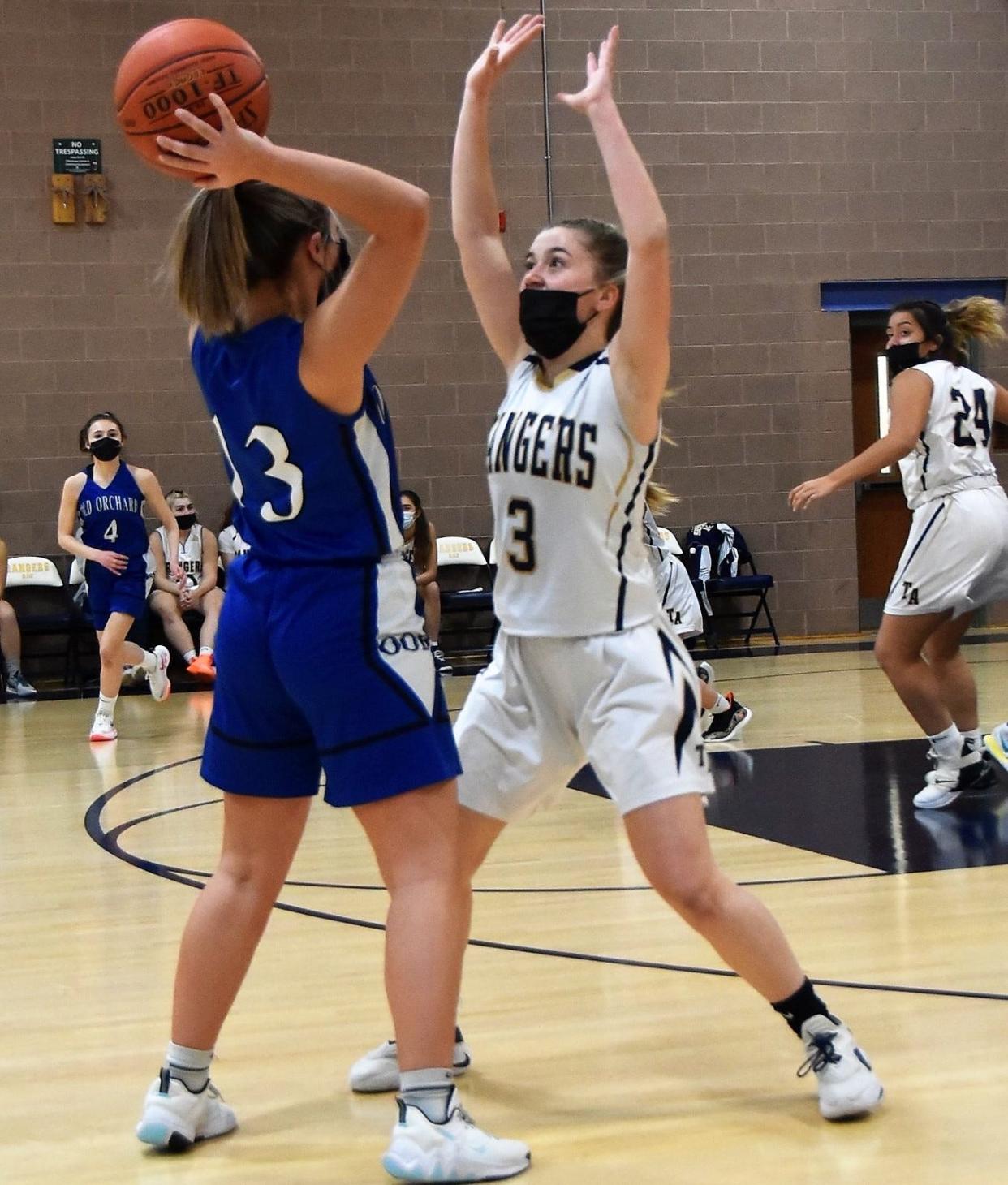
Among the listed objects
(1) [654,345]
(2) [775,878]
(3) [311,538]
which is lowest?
(2) [775,878]

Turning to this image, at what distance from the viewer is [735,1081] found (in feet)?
8.38

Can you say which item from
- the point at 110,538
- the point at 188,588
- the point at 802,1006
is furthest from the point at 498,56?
the point at 188,588

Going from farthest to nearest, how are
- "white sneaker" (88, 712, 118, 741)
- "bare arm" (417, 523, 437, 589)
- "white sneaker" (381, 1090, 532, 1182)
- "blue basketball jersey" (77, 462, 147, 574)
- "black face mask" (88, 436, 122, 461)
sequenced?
"bare arm" (417, 523, 437, 589) → "blue basketball jersey" (77, 462, 147, 574) → "black face mask" (88, 436, 122, 461) → "white sneaker" (88, 712, 118, 741) → "white sneaker" (381, 1090, 532, 1182)

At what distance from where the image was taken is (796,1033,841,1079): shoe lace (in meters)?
2.38

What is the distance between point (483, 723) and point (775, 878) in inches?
69.2

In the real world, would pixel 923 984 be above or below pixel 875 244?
below

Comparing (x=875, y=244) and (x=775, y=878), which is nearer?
(x=775, y=878)

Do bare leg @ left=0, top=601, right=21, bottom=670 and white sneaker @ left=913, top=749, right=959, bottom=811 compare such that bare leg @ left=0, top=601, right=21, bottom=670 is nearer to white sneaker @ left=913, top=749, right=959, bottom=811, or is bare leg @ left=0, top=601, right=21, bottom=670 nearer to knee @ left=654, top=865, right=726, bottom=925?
white sneaker @ left=913, top=749, right=959, bottom=811

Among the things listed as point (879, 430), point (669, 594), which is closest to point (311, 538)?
point (669, 594)

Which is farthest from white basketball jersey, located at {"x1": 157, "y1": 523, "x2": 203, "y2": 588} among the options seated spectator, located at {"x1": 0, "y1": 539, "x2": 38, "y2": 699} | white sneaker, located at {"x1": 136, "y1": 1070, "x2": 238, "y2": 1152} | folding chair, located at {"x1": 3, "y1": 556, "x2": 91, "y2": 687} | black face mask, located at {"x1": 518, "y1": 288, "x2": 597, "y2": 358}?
white sneaker, located at {"x1": 136, "y1": 1070, "x2": 238, "y2": 1152}

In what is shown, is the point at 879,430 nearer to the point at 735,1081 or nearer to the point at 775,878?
the point at 775,878

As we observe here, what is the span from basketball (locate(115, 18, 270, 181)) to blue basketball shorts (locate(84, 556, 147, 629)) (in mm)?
5856

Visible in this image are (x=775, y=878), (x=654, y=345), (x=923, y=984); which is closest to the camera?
(x=654, y=345)

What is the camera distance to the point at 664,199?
12039 mm
